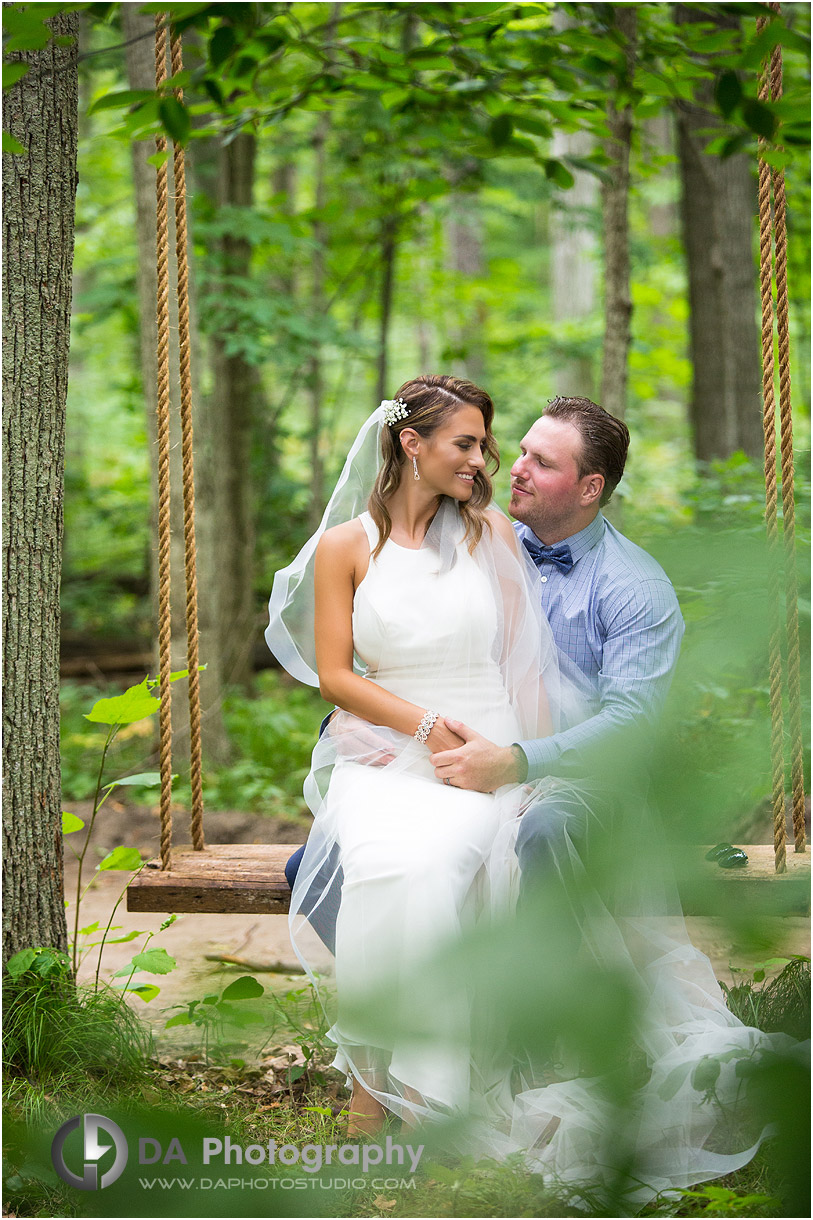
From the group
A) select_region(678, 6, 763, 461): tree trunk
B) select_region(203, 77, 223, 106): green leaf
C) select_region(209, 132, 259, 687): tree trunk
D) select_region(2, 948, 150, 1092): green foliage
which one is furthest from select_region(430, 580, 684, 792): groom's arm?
select_region(209, 132, 259, 687): tree trunk

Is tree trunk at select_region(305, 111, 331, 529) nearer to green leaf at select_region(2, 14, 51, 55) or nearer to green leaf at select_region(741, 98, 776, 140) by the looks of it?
green leaf at select_region(2, 14, 51, 55)

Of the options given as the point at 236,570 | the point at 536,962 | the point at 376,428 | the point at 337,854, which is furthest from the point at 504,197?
the point at 536,962

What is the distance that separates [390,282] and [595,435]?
4.31m

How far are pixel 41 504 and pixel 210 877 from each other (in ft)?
3.09

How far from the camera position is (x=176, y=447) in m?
4.09

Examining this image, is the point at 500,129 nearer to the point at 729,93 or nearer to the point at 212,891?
the point at 729,93

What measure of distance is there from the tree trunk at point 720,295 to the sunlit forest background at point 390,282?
15 millimetres

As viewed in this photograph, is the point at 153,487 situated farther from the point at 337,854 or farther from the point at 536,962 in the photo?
the point at 536,962

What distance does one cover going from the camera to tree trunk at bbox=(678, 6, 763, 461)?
18.1 ft

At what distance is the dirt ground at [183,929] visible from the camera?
3002mm

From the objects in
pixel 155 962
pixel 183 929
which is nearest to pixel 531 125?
pixel 155 962

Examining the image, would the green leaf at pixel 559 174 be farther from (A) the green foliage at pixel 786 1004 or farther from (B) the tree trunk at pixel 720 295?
(B) the tree trunk at pixel 720 295

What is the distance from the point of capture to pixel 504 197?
10.0 metres

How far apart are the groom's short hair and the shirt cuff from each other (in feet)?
2.23
